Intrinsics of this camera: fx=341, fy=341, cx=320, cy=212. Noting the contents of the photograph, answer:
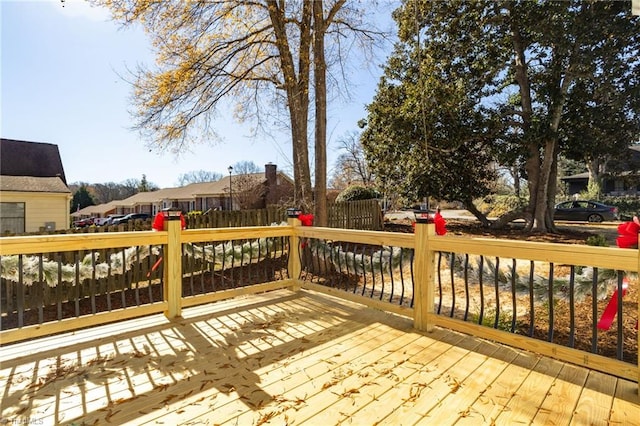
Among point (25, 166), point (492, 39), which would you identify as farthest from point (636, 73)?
point (25, 166)

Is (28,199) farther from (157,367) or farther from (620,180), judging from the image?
(620,180)

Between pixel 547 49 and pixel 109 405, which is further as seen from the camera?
pixel 547 49

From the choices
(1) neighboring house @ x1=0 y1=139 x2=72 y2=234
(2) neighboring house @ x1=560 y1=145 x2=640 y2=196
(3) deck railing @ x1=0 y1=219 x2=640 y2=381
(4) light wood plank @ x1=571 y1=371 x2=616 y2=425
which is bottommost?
(4) light wood plank @ x1=571 y1=371 x2=616 y2=425

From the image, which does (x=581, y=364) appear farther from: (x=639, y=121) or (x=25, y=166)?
Result: (x=25, y=166)

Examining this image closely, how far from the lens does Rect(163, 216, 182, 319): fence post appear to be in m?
3.29

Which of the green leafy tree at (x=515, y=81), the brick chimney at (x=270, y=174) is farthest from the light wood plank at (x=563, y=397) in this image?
the brick chimney at (x=270, y=174)

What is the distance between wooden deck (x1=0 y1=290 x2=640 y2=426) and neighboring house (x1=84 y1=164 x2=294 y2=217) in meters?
15.3

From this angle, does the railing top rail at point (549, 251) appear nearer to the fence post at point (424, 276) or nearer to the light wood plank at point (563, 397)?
the fence post at point (424, 276)

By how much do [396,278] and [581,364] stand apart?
4.17 m

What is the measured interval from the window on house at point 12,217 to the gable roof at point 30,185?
60 centimetres

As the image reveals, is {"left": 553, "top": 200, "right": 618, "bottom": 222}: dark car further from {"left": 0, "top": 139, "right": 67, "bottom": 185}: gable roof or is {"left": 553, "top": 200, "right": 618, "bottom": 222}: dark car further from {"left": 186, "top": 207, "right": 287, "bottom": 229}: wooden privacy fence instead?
{"left": 0, "top": 139, "right": 67, "bottom": 185}: gable roof

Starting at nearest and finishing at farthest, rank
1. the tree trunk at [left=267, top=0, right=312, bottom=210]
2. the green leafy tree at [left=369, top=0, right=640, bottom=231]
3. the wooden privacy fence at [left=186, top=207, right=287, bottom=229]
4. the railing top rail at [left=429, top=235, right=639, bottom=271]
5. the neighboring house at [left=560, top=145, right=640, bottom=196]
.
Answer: the railing top rail at [left=429, top=235, right=639, bottom=271] → the tree trunk at [left=267, top=0, right=312, bottom=210] → the wooden privacy fence at [left=186, top=207, right=287, bottom=229] → the green leafy tree at [left=369, top=0, right=640, bottom=231] → the neighboring house at [left=560, top=145, right=640, bottom=196]

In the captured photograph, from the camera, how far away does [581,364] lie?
2.22m

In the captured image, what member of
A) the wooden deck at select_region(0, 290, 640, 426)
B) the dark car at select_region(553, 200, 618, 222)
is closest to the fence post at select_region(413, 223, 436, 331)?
the wooden deck at select_region(0, 290, 640, 426)
